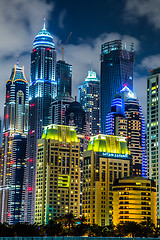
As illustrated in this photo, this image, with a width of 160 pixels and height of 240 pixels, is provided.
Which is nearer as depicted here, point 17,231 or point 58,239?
point 58,239

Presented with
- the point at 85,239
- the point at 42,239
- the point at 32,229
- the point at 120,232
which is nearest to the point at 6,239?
the point at 42,239

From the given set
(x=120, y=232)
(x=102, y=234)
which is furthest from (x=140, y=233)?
(x=102, y=234)

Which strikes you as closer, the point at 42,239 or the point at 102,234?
the point at 42,239

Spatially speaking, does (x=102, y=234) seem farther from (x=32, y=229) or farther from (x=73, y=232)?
(x=32, y=229)

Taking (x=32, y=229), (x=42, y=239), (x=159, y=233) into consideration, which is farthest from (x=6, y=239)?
(x=159, y=233)

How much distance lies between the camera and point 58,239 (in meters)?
132

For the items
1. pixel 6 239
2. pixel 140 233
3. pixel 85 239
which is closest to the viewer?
pixel 85 239

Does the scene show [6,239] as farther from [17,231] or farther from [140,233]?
[140,233]

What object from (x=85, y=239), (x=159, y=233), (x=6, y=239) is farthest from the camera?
(x=159, y=233)

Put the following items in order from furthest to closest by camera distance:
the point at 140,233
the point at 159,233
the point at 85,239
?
the point at 159,233 < the point at 140,233 < the point at 85,239

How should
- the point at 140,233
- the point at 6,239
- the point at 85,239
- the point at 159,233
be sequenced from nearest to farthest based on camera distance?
the point at 85,239 → the point at 6,239 → the point at 140,233 → the point at 159,233

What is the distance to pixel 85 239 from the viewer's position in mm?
129375

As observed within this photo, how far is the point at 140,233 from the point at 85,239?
5820 centimetres

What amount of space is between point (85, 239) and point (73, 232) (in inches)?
2808
